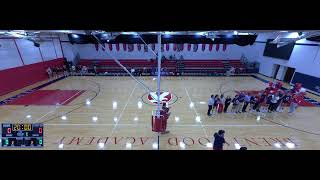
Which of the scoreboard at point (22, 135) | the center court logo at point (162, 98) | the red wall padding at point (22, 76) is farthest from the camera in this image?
the red wall padding at point (22, 76)

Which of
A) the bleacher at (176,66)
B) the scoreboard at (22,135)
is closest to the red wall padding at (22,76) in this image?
the bleacher at (176,66)

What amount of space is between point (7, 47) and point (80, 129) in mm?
12662

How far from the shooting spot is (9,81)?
16828mm

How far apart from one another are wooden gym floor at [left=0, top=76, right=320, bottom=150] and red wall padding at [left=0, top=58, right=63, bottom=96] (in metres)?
1.31

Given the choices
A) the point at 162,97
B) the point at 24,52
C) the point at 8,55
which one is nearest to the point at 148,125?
the point at 162,97

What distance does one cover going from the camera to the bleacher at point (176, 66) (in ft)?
83.7

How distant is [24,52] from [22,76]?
2595 mm

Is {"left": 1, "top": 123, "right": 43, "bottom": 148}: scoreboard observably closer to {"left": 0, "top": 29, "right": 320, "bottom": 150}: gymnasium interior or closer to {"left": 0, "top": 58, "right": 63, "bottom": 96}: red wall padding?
{"left": 0, "top": 29, "right": 320, "bottom": 150}: gymnasium interior

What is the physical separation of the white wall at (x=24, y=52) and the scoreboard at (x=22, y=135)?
14.5 metres

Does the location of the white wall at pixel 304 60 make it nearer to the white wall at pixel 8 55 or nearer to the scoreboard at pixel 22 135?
the scoreboard at pixel 22 135

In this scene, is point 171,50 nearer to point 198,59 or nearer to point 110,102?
point 198,59

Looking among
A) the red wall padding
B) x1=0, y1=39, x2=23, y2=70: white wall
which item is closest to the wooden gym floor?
the red wall padding

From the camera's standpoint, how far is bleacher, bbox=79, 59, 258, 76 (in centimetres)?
2550
